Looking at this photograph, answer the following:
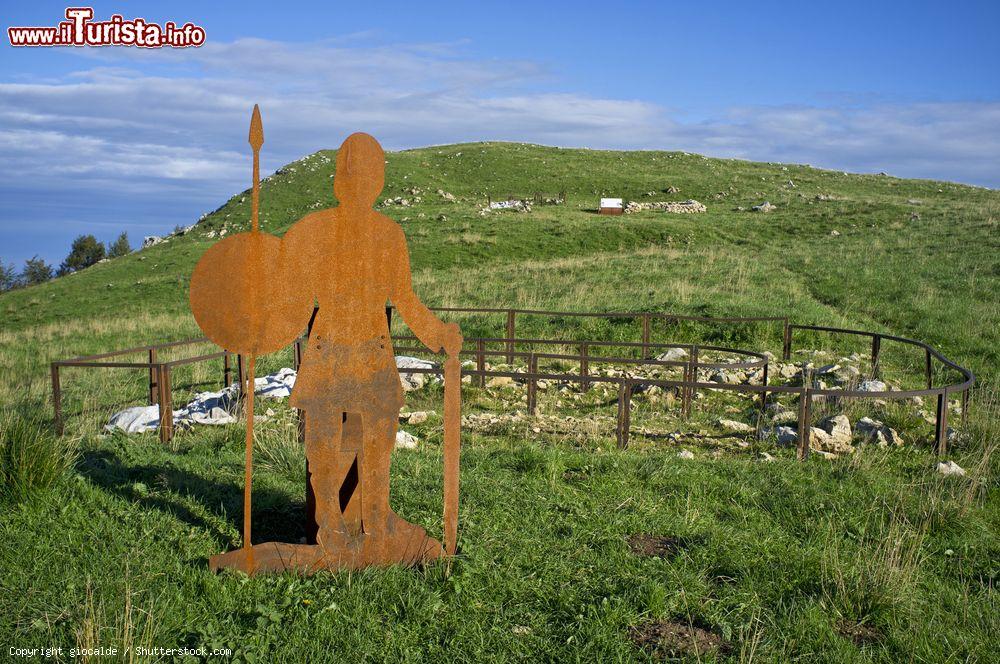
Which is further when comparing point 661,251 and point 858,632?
point 661,251

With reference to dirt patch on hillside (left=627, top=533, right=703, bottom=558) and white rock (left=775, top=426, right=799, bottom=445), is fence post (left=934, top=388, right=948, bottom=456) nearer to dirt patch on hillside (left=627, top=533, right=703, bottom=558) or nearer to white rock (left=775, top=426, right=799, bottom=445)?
white rock (left=775, top=426, right=799, bottom=445)

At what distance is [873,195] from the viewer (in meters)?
47.8

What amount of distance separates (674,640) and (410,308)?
2282 millimetres

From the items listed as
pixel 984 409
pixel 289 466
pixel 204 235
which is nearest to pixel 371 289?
pixel 289 466

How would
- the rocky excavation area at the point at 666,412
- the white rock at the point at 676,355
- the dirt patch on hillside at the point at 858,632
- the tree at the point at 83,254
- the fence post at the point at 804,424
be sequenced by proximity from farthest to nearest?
the tree at the point at 83,254 < the white rock at the point at 676,355 < the rocky excavation area at the point at 666,412 < the fence post at the point at 804,424 < the dirt patch on hillside at the point at 858,632

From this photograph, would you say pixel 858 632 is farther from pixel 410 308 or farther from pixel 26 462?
pixel 26 462

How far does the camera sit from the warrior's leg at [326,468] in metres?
4.10

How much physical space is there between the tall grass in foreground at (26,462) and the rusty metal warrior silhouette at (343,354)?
1.73 m

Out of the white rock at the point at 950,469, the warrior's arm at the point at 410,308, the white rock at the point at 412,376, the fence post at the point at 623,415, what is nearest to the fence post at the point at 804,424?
the white rock at the point at 950,469

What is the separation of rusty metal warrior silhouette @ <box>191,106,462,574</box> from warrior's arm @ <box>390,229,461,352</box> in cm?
1

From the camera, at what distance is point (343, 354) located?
13.6ft

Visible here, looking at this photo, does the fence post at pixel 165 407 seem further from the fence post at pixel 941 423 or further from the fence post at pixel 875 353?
the fence post at pixel 875 353

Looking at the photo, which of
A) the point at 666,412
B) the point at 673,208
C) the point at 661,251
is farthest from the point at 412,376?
the point at 673,208

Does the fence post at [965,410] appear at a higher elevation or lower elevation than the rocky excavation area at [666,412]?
higher
